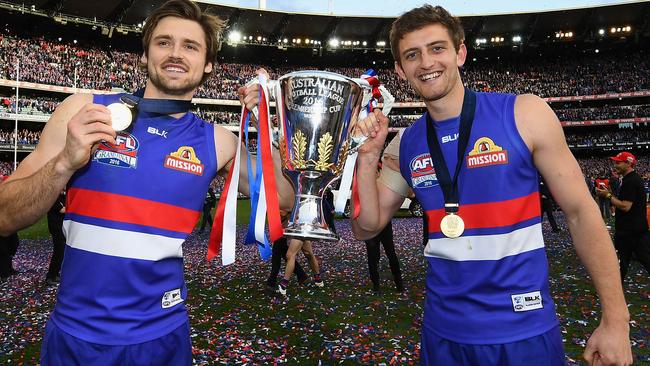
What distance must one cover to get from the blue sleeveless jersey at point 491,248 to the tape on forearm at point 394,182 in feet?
1.11

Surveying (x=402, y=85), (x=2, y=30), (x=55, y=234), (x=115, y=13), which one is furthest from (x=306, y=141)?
(x=402, y=85)

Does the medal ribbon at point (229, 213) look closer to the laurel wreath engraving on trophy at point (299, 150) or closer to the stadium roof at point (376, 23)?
the laurel wreath engraving on trophy at point (299, 150)

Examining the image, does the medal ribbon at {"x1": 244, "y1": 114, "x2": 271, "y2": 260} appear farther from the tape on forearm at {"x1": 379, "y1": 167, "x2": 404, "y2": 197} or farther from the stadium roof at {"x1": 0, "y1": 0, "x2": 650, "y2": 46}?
the stadium roof at {"x1": 0, "y1": 0, "x2": 650, "y2": 46}

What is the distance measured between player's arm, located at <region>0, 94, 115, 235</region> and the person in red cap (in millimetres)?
7434

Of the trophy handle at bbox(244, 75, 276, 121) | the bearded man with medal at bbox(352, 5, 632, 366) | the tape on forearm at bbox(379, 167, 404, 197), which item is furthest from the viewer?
the tape on forearm at bbox(379, 167, 404, 197)

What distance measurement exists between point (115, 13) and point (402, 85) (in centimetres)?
2861

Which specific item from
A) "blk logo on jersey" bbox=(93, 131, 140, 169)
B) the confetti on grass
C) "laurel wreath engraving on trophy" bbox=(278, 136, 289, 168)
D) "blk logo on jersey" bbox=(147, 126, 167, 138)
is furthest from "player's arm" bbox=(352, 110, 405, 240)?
the confetti on grass

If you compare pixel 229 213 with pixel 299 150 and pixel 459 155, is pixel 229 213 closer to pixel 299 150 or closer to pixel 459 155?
pixel 299 150

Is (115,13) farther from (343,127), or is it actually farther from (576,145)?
(576,145)

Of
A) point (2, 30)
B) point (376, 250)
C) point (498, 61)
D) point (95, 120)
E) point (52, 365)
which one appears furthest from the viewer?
point (498, 61)

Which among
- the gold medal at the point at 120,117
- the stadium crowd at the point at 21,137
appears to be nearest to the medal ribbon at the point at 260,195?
the gold medal at the point at 120,117

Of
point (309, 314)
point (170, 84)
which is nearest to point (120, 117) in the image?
point (170, 84)

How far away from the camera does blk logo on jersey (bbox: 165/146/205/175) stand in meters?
2.09

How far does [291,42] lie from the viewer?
42156 millimetres
